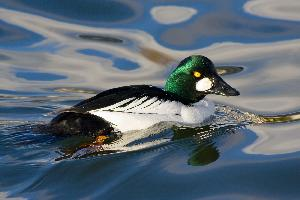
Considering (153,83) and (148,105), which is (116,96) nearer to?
(148,105)

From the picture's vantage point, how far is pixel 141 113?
28.9 feet

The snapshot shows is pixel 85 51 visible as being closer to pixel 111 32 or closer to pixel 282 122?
pixel 111 32

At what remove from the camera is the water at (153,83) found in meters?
7.43

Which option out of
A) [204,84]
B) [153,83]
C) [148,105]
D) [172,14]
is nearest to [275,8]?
[172,14]

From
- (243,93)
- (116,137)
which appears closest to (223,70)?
(243,93)

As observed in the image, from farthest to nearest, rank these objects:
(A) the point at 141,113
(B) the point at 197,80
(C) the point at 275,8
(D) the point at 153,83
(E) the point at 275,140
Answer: (C) the point at 275,8
(D) the point at 153,83
(B) the point at 197,80
(A) the point at 141,113
(E) the point at 275,140

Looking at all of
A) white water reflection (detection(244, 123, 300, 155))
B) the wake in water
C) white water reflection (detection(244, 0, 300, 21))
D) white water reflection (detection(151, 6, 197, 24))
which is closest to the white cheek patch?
the wake in water

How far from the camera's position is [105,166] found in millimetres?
7781

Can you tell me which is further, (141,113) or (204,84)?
(204,84)

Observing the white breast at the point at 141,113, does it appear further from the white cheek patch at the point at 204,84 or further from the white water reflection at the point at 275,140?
the white water reflection at the point at 275,140

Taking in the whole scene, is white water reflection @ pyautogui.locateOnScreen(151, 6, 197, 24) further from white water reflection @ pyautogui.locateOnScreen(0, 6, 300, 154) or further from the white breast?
the white breast

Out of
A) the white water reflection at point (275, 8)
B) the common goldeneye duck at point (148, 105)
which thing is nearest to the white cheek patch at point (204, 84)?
the common goldeneye duck at point (148, 105)

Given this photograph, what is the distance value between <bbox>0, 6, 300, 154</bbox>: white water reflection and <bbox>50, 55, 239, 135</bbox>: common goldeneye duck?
0.72 m

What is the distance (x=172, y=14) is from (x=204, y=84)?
3560mm
